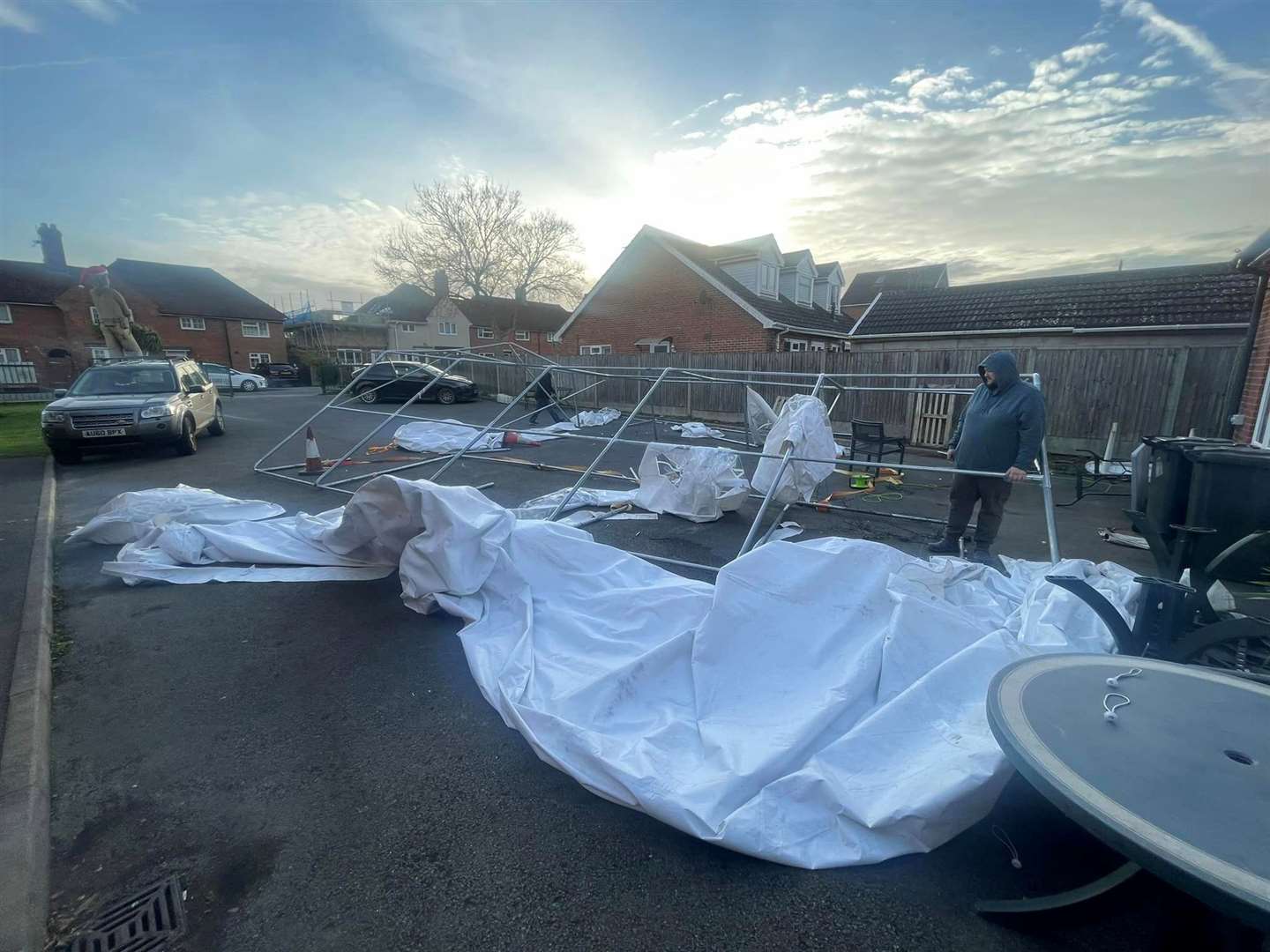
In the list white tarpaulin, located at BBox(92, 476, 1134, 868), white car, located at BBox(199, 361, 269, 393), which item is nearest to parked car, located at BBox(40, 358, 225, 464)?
white tarpaulin, located at BBox(92, 476, 1134, 868)

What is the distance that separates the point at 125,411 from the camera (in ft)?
28.6

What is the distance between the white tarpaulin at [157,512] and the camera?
5.05 metres

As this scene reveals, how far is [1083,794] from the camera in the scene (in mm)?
1427

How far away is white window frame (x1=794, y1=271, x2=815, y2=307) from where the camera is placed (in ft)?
69.7

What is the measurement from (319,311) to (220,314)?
14.0 metres

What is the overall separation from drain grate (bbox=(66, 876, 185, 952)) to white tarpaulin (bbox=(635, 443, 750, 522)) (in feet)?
16.7

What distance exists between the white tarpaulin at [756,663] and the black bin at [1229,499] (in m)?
0.48

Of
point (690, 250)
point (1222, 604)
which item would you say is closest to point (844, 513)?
point (1222, 604)

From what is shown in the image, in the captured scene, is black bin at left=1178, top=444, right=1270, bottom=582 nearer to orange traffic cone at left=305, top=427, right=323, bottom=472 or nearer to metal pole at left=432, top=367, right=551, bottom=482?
metal pole at left=432, top=367, right=551, bottom=482

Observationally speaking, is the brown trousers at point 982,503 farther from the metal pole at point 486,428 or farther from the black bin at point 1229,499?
the metal pole at point 486,428

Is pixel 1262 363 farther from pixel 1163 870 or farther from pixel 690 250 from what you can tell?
pixel 690 250

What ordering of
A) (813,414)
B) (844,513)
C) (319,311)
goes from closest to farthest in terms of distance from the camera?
1. (813,414)
2. (844,513)
3. (319,311)

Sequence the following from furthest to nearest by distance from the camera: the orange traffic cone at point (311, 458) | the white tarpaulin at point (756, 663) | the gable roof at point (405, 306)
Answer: the gable roof at point (405, 306)
the orange traffic cone at point (311, 458)
the white tarpaulin at point (756, 663)

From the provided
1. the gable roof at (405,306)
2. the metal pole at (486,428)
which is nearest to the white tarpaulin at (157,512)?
the metal pole at (486,428)
